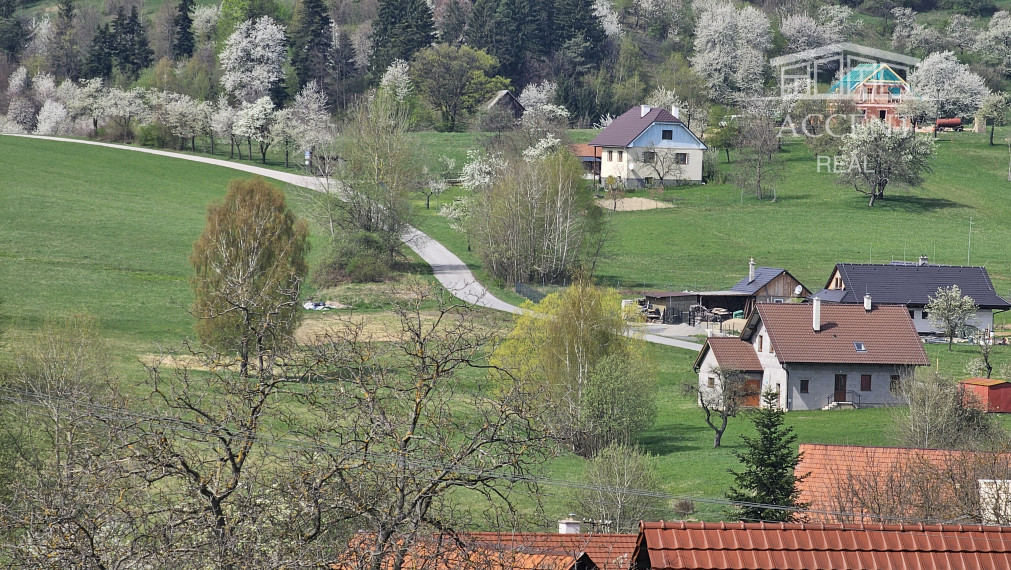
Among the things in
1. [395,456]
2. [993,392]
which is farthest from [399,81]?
[395,456]

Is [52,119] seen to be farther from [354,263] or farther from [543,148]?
[354,263]

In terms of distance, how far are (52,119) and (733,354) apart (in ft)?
254

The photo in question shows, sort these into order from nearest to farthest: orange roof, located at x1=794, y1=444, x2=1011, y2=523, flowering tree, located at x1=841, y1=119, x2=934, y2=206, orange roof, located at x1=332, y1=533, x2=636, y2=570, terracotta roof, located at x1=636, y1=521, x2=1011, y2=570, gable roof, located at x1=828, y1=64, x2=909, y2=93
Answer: terracotta roof, located at x1=636, y1=521, x2=1011, y2=570
orange roof, located at x1=332, y1=533, x2=636, y2=570
orange roof, located at x1=794, y1=444, x2=1011, y2=523
flowering tree, located at x1=841, y1=119, x2=934, y2=206
gable roof, located at x1=828, y1=64, x2=909, y2=93

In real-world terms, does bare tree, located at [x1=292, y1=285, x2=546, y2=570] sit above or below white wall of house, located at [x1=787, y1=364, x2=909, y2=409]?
above

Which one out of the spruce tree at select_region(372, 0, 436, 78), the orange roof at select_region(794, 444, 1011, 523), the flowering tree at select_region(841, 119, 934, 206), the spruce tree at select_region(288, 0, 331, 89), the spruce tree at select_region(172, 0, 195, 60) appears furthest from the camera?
the spruce tree at select_region(172, 0, 195, 60)

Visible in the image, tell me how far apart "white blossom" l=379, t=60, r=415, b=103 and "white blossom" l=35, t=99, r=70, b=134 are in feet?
87.5

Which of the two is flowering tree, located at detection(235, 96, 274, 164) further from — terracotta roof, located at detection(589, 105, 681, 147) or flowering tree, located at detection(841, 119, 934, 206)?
flowering tree, located at detection(841, 119, 934, 206)

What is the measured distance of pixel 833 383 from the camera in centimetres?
4316

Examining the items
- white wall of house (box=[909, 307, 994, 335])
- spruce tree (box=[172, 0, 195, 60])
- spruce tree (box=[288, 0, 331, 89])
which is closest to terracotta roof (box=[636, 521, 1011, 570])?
white wall of house (box=[909, 307, 994, 335])

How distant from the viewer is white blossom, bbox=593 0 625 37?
14000 cm

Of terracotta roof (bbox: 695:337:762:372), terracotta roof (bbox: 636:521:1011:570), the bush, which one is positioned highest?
terracotta roof (bbox: 636:521:1011:570)

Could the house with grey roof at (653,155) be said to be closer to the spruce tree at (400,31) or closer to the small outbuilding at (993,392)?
the spruce tree at (400,31)

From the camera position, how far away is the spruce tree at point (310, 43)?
398 feet

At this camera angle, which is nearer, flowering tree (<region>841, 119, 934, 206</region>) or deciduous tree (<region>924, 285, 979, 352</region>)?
deciduous tree (<region>924, 285, 979, 352</region>)
